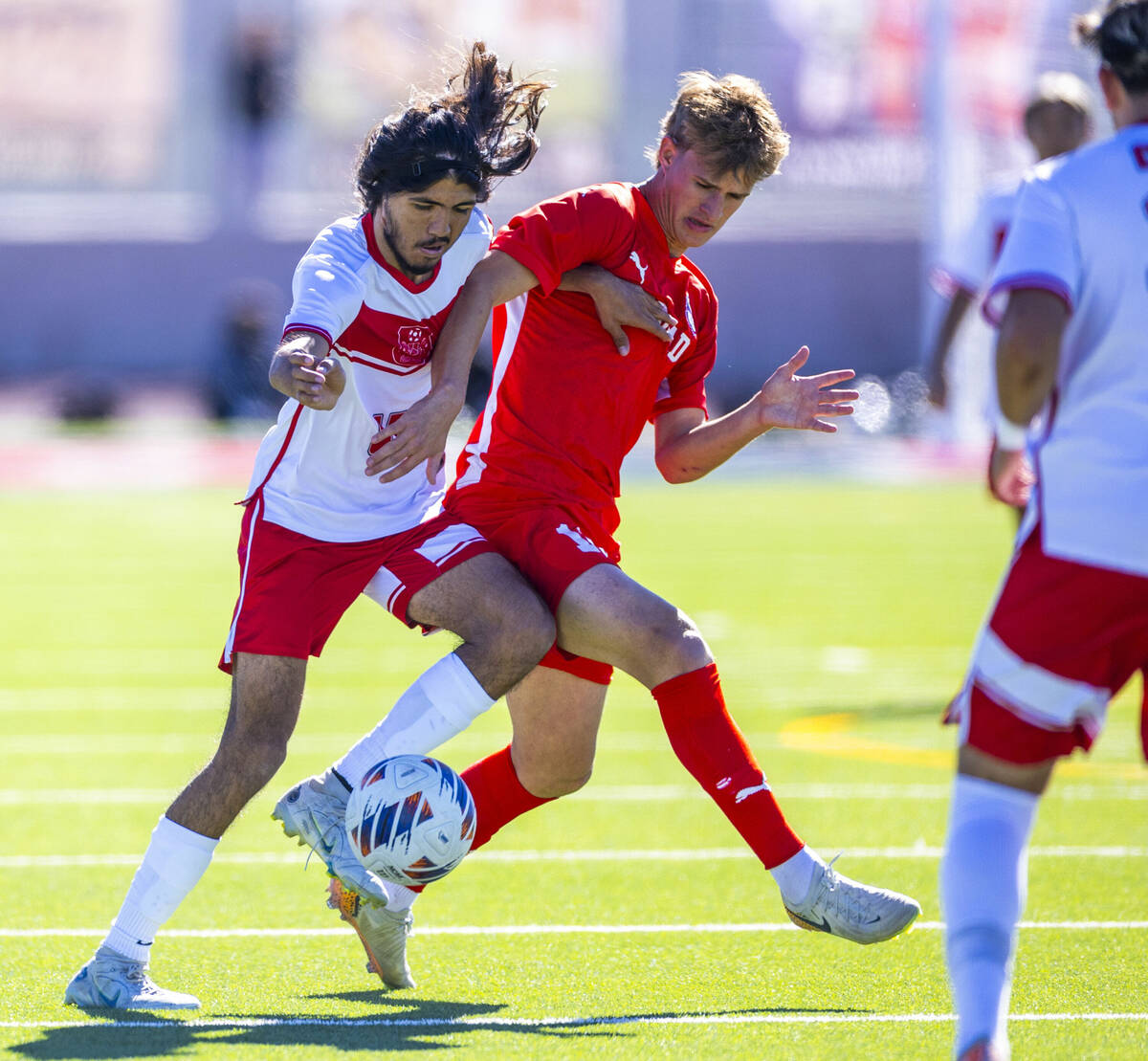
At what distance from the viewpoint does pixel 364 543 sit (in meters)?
4.42

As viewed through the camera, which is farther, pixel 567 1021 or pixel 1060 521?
pixel 567 1021

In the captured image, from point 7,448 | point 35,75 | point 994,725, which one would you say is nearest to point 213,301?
point 35,75

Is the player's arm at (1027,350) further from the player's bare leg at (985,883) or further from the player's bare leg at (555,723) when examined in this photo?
the player's bare leg at (555,723)

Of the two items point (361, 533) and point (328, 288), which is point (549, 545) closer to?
point (361, 533)

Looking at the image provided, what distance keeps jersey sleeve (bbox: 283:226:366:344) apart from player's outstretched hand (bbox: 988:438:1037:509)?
153cm

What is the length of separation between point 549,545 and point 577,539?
80mm

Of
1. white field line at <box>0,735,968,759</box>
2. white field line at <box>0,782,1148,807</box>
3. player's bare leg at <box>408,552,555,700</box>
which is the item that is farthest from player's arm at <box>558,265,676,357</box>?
white field line at <box>0,735,968,759</box>

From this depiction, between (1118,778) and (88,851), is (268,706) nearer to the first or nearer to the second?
(88,851)

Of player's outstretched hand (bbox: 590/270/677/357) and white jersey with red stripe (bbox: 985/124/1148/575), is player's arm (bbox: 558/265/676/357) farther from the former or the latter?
white jersey with red stripe (bbox: 985/124/1148/575)

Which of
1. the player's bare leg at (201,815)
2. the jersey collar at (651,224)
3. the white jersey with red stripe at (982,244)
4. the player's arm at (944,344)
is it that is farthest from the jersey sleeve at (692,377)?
the white jersey with red stripe at (982,244)

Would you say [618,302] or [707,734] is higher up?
[618,302]

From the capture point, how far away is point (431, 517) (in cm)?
462

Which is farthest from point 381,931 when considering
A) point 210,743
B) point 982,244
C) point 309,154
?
point 309,154

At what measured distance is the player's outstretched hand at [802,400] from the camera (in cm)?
445
